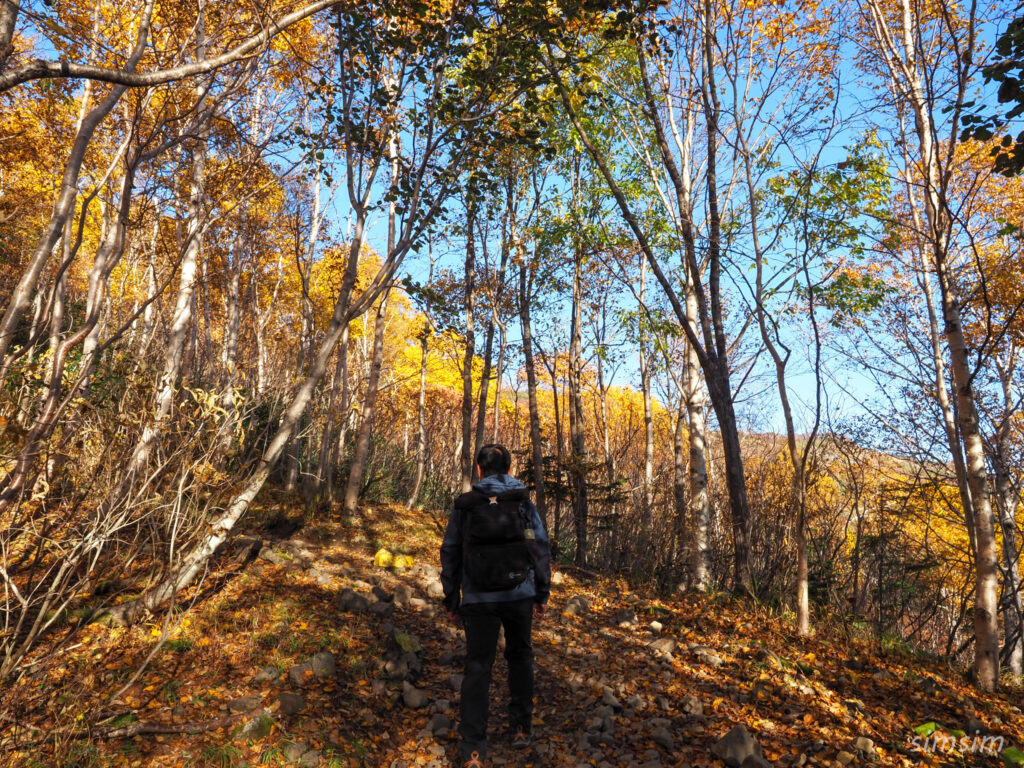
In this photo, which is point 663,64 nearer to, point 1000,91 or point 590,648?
point 1000,91

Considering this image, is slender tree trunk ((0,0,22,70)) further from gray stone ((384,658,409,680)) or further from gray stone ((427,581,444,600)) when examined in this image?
gray stone ((427,581,444,600))

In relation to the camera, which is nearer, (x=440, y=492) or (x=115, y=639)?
(x=115, y=639)

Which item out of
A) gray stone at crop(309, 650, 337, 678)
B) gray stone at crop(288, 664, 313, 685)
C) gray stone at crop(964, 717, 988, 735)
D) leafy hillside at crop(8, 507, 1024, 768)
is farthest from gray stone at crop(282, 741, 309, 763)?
gray stone at crop(964, 717, 988, 735)

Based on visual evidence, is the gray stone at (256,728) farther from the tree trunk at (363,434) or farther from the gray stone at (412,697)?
the tree trunk at (363,434)

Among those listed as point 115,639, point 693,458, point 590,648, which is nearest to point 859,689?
point 590,648

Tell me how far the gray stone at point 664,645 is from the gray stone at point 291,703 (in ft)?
9.93

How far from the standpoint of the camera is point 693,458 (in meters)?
7.44

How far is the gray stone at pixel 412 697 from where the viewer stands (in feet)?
12.4

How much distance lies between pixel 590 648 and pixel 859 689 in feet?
7.07

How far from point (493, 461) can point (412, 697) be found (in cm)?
191

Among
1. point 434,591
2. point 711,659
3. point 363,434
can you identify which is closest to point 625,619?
point 711,659

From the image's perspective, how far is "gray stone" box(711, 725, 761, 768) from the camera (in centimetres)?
304

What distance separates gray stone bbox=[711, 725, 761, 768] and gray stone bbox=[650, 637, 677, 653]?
1.62 m

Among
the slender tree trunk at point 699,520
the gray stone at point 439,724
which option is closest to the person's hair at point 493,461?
the gray stone at point 439,724
